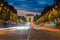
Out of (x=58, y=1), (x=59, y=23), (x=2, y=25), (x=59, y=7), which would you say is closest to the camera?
(x=59, y=23)

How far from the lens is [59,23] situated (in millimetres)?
65438

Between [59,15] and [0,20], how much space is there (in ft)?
62.6

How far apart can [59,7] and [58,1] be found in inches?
221

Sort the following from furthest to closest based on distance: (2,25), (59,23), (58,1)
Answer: (58,1)
(2,25)
(59,23)

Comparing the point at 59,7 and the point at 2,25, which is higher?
the point at 59,7

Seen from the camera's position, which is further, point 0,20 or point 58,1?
point 58,1

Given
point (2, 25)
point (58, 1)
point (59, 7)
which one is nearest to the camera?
point (2, 25)

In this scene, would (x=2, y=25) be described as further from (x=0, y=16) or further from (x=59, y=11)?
(x=59, y=11)

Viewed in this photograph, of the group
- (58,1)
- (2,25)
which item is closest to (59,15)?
(58,1)

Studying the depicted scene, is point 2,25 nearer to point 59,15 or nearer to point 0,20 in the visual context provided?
point 0,20

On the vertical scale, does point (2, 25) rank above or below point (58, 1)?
below

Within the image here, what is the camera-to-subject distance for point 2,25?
71.3 m

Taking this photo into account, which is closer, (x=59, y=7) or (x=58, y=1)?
(x=59, y=7)

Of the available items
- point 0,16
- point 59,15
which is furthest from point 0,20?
point 59,15
